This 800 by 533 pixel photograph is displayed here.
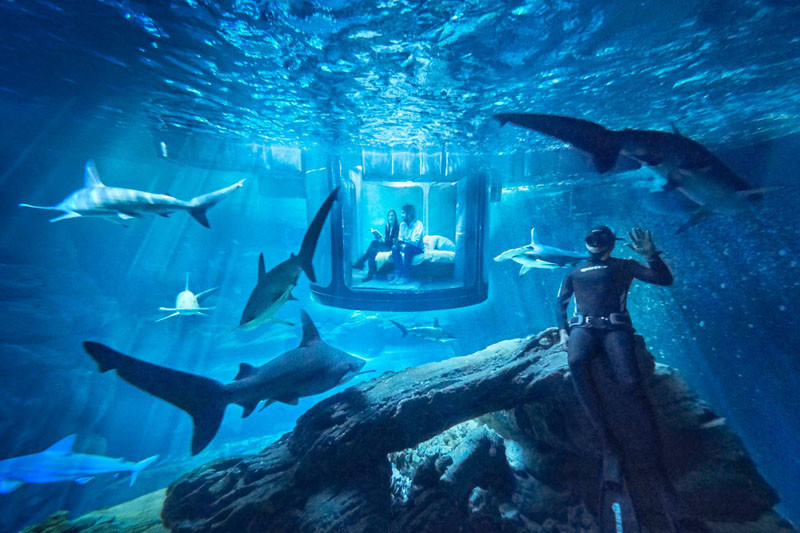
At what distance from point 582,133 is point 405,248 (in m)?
5.43

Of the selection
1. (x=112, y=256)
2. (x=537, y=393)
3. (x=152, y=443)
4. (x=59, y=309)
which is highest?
(x=112, y=256)

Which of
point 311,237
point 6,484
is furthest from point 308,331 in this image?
point 6,484

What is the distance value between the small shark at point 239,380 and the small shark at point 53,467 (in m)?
6.12

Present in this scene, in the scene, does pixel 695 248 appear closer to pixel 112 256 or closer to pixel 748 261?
pixel 748 261

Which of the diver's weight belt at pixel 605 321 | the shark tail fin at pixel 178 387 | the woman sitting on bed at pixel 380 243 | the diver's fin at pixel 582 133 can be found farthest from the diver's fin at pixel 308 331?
the diver's fin at pixel 582 133

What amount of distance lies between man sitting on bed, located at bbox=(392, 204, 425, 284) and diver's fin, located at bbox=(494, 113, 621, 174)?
207 inches

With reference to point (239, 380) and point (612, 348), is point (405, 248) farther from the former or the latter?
point (612, 348)

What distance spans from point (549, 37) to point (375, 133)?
21.5 feet

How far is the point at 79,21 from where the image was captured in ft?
20.3

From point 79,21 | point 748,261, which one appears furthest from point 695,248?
point 79,21

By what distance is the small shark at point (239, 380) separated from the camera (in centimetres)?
324

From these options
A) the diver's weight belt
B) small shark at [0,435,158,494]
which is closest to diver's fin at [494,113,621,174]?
the diver's weight belt

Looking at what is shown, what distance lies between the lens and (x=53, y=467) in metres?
7.08

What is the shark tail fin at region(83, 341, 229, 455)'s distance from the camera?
3117 mm
